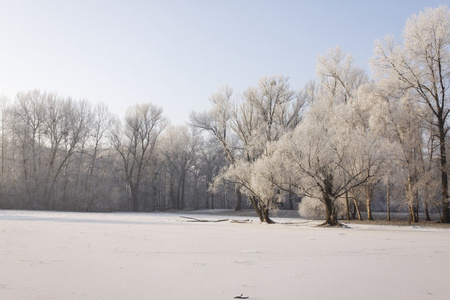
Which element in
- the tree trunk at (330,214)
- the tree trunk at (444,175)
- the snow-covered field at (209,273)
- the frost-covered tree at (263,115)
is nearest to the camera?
the snow-covered field at (209,273)

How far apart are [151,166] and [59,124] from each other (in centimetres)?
1627

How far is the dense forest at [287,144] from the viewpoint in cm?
2106

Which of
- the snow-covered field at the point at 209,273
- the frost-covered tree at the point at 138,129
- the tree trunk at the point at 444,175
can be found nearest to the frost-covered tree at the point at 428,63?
the tree trunk at the point at 444,175

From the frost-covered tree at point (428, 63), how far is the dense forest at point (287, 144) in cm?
7

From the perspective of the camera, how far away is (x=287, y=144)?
20531mm

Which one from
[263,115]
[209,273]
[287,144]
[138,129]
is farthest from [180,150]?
[209,273]

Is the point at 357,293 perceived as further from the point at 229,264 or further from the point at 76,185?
the point at 76,185

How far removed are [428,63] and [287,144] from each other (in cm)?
1182

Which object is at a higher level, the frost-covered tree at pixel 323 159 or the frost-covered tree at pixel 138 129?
the frost-covered tree at pixel 138 129

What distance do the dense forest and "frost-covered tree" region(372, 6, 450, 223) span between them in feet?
0.24

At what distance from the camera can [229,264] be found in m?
6.45

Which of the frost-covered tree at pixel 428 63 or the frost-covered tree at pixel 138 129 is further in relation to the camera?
the frost-covered tree at pixel 138 129

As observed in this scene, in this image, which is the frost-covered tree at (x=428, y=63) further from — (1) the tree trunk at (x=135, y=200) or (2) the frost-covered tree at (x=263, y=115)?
(1) the tree trunk at (x=135, y=200)

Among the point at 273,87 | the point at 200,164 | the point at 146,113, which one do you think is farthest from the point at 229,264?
the point at 200,164
